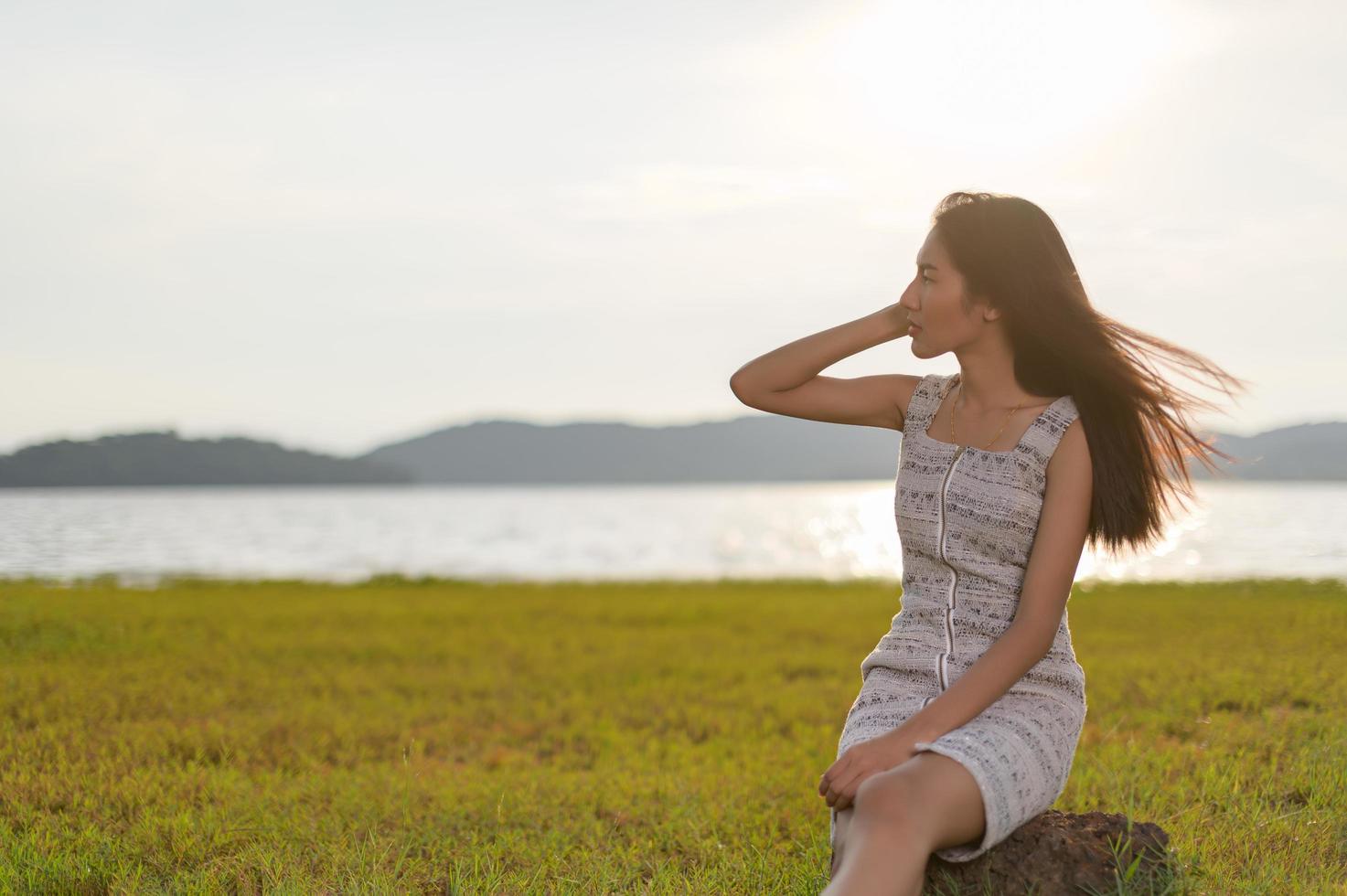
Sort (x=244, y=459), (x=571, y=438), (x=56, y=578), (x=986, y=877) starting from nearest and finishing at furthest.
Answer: (x=986, y=877), (x=56, y=578), (x=244, y=459), (x=571, y=438)

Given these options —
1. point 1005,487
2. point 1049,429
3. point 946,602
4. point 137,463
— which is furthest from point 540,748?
point 137,463

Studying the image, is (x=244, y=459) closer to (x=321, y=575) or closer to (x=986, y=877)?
(x=321, y=575)

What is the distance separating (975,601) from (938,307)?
3.05ft

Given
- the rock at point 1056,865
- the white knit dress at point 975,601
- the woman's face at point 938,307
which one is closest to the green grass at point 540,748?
the rock at point 1056,865

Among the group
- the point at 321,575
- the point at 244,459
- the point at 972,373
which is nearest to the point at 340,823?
the point at 972,373

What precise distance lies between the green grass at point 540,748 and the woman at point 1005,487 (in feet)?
3.14

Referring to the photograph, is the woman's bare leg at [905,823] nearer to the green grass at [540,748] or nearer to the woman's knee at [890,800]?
the woman's knee at [890,800]

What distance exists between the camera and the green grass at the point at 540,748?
13.4 feet

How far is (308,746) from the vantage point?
22.1 feet

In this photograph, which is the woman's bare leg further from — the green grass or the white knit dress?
the green grass

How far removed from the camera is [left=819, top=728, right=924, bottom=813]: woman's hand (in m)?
2.89

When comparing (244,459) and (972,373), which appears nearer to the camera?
(972,373)

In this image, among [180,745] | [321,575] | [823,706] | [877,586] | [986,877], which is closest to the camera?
[986,877]

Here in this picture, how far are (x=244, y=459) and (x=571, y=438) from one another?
133 meters
